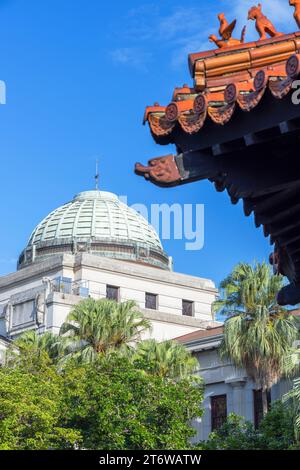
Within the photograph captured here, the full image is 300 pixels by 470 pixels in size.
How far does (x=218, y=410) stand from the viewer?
60562mm

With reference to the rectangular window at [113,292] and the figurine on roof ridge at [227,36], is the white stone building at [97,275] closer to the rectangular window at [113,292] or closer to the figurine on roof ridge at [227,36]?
the rectangular window at [113,292]

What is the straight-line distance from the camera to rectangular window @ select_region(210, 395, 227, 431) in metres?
59.7

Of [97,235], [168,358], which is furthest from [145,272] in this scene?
[168,358]

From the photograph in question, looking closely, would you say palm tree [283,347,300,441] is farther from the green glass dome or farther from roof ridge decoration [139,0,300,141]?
the green glass dome

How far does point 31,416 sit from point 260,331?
1382cm

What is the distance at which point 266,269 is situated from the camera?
50062 mm

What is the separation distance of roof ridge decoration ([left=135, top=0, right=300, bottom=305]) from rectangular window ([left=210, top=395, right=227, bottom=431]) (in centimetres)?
4893

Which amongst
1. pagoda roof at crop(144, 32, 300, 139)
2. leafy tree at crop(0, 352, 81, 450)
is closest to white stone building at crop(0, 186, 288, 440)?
leafy tree at crop(0, 352, 81, 450)

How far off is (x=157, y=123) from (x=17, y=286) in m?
74.5

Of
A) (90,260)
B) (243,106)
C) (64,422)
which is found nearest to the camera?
(243,106)

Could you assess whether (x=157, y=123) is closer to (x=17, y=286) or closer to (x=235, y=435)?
(x=235, y=435)
